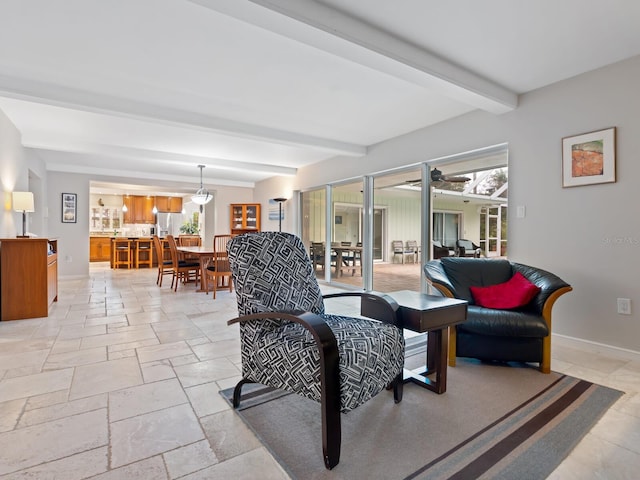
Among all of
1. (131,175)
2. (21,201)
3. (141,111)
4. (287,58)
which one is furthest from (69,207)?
(287,58)

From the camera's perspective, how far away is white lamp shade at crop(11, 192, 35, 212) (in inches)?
167

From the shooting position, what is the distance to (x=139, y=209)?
11.2m

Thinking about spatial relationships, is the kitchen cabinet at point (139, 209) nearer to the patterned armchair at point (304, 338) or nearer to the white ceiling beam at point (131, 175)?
the white ceiling beam at point (131, 175)

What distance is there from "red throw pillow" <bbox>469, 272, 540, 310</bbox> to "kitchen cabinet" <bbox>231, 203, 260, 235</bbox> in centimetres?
684

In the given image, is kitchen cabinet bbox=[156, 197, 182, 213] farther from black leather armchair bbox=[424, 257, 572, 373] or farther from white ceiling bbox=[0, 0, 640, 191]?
black leather armchair bbox=[424, 257, 572, 373]

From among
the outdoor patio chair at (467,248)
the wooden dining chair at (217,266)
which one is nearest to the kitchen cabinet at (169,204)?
the wooden dining chair at (217,266)

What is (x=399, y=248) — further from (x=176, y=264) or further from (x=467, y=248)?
(x=176, y=264)

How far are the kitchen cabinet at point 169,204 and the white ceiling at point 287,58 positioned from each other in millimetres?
6764

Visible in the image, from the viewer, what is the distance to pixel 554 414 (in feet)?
6.35

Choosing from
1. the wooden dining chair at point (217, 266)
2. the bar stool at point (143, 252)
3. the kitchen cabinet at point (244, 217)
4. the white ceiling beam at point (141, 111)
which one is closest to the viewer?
the white ceiling beam at point (141, 111)

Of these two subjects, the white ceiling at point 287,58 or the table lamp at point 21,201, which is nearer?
the white ceiling at point 287,58

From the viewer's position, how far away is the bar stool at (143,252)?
373 inches

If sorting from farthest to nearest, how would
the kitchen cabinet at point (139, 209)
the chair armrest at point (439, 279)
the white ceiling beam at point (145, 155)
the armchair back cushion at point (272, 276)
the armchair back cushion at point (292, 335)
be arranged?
1. the kitchen cabinet at point (139, 209)
2. the white ceiling beam at point (145, 155)
3. the chair armrest at point (439, 279)
4. the armchair back cushion at point (272, 276)
5. the armchair back cushion at point (292, 335)

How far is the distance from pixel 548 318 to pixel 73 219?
334 inches
